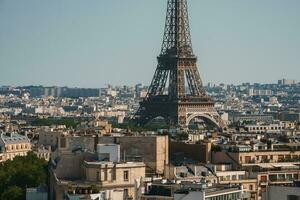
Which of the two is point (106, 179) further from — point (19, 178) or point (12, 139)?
point (12, 139)

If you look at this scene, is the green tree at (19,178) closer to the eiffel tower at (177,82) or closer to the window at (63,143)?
the window at (63,143)

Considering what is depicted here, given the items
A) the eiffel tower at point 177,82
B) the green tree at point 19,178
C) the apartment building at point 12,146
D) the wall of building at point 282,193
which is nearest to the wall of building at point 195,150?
the green tree at point 19,178

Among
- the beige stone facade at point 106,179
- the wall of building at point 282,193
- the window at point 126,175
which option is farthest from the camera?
the window at point 126,175

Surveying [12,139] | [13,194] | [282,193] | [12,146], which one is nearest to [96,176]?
[13,194]

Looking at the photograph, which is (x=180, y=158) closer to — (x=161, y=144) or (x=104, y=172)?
(x=161, y=144)

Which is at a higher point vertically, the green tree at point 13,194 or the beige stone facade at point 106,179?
the beige stone facade at point 106,179

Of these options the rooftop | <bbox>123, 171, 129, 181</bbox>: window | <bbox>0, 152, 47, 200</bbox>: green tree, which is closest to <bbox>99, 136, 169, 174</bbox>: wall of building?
<bbox>0, 152, 47, 200</bbox>: green tree

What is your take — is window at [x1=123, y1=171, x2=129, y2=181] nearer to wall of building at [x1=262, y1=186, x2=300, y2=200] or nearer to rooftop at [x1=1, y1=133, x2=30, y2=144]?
wall of building at [x1=262, y1=186, x2=300, y2=200]

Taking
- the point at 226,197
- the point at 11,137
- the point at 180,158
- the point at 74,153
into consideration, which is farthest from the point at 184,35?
the point at 226,197
